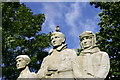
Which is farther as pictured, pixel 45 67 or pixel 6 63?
pixel 6 63

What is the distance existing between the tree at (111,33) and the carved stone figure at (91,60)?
12.4 meters

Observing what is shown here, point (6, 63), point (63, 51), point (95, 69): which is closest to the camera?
point (95, 69)

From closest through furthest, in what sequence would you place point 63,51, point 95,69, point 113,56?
point 95,69
point 63,51
point 113,56

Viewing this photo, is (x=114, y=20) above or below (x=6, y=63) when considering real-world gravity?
above

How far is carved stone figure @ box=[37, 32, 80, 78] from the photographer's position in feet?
20.4

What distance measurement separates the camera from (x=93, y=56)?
245 inches

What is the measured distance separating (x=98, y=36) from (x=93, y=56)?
14435 mm

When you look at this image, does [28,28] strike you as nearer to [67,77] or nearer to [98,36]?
[98,36]

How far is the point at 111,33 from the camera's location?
20281 mm

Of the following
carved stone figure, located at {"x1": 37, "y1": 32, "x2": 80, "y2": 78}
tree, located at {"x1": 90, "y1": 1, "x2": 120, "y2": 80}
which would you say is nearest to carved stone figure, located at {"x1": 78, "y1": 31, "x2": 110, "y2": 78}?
carved stone figure, located at {"x1": 37, "y1": 32, "x2": 80, "y2": 78}

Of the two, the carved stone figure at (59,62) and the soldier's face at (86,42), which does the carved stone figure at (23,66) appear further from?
the soldier's face at (86,42)

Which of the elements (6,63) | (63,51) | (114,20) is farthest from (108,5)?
(63,51)

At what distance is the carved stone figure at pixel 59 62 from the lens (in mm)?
6211

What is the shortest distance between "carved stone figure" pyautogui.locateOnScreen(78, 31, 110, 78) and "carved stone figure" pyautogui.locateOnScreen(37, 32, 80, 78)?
0.21m
